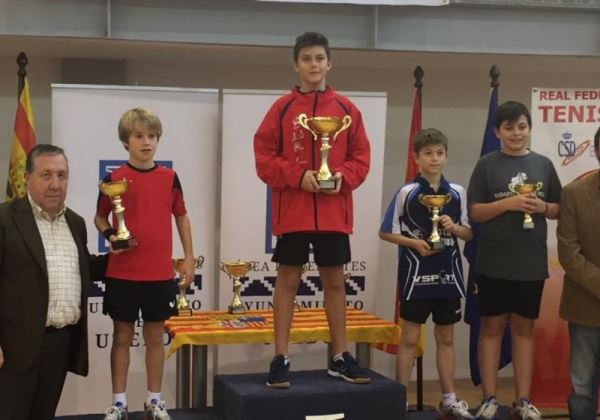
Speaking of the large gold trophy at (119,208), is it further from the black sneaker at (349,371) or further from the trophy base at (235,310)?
the trophy base at (235,310)

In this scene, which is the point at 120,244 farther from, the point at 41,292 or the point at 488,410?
the point at 488,410

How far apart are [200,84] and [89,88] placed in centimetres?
134

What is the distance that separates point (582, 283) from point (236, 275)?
6.22 ft

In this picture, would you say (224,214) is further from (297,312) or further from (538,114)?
(538,114)

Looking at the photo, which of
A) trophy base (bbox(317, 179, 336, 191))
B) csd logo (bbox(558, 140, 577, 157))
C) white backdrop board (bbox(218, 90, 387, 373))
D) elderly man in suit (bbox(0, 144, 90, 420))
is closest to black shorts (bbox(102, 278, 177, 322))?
elderly man in suit (bbox(0, 144, 90, 420))

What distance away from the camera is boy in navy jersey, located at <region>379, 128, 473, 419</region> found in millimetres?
4000

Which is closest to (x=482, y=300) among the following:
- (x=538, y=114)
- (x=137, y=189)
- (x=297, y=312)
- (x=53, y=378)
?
(x=297, y=312)

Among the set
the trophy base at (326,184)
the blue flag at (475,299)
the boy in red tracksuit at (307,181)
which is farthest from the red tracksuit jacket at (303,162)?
the blue flag at (475,299)

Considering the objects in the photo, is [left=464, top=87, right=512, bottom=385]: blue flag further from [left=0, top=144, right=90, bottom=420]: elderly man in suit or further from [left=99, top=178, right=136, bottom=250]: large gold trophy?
[left=0, top=144, right=90, bottom=420]: elderly man in suit

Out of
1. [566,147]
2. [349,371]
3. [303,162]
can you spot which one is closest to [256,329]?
[349,371]

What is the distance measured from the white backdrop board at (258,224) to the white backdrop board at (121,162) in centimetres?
10

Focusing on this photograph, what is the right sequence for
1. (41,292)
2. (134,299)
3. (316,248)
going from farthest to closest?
1. (316,248)
2. (134,299)
3. (41,292)

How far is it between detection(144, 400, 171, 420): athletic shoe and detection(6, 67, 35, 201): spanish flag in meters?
1.67

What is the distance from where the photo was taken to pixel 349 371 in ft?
12.3
